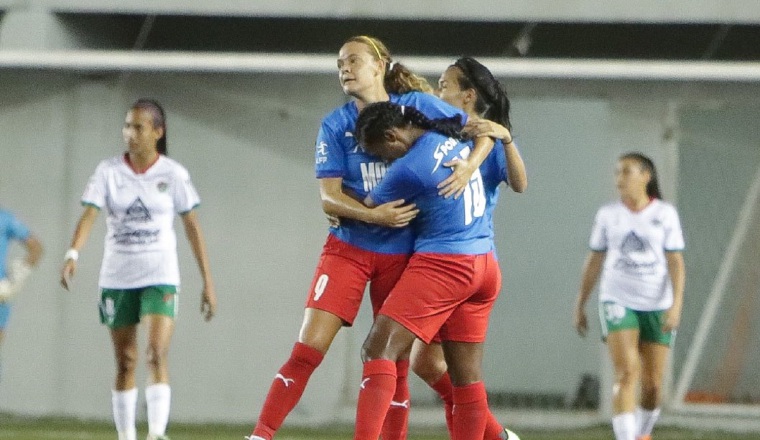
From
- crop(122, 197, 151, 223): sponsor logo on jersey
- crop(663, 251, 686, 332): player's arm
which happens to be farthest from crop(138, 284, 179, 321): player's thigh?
crop(663, 251, 686, 332): player's arm

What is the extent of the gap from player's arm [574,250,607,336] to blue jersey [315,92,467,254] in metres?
3.00

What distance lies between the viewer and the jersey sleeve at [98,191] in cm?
913

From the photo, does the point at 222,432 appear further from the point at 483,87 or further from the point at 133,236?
the point at 483,87


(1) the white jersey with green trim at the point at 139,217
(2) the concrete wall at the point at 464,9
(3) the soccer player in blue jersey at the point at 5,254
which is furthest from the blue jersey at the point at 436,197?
(2) the concrete wall at the point at 464,9

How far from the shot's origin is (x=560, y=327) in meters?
12.8

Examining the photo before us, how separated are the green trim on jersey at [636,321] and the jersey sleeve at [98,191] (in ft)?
Result: 10.5

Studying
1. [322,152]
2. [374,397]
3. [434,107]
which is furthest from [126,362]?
[434,107]

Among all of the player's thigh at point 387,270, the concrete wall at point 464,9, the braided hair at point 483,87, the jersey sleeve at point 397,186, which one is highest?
the concrete wall at point 464,9

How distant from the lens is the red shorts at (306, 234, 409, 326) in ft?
23.5

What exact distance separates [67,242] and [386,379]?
6.52 meters

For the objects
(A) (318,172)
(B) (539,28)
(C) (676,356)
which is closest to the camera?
(A) (318,172)

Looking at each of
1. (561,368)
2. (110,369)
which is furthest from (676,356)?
(110,369)

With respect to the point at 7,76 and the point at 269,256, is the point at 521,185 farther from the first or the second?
the point at 7,76

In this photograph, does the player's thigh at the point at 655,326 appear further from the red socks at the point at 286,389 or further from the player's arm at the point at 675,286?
the red socks at the point at 286,389
